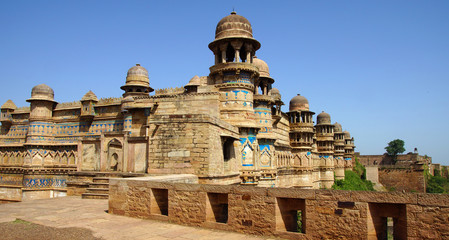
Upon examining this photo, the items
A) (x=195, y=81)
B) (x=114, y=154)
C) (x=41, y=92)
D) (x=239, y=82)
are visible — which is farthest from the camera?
(x=41, y=92)

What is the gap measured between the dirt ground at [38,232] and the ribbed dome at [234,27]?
15719 mm

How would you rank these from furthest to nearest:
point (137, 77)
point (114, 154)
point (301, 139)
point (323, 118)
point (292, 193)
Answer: point (323, 118), point (301, 139), point (137, 77), point (114, 154), point (292, 193)

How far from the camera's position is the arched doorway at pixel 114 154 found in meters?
19.5

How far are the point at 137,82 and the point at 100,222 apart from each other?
2009 cm

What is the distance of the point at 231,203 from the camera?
6168 mm

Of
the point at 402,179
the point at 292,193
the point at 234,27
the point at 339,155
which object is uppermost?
the point at 234,27

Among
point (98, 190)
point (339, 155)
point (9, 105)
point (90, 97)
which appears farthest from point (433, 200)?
point (339, 155)

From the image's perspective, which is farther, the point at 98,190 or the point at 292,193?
the point at 98,190

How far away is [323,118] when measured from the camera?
3947 cm

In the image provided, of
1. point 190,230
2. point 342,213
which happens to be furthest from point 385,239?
point 190,230

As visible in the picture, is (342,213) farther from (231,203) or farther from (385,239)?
(231,203)

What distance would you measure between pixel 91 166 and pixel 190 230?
15.5 meters

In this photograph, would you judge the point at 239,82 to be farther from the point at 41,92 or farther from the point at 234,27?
the point at 41,92

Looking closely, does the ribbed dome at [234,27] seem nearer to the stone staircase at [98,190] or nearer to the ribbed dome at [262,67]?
the ribbed dome at [262,67]
